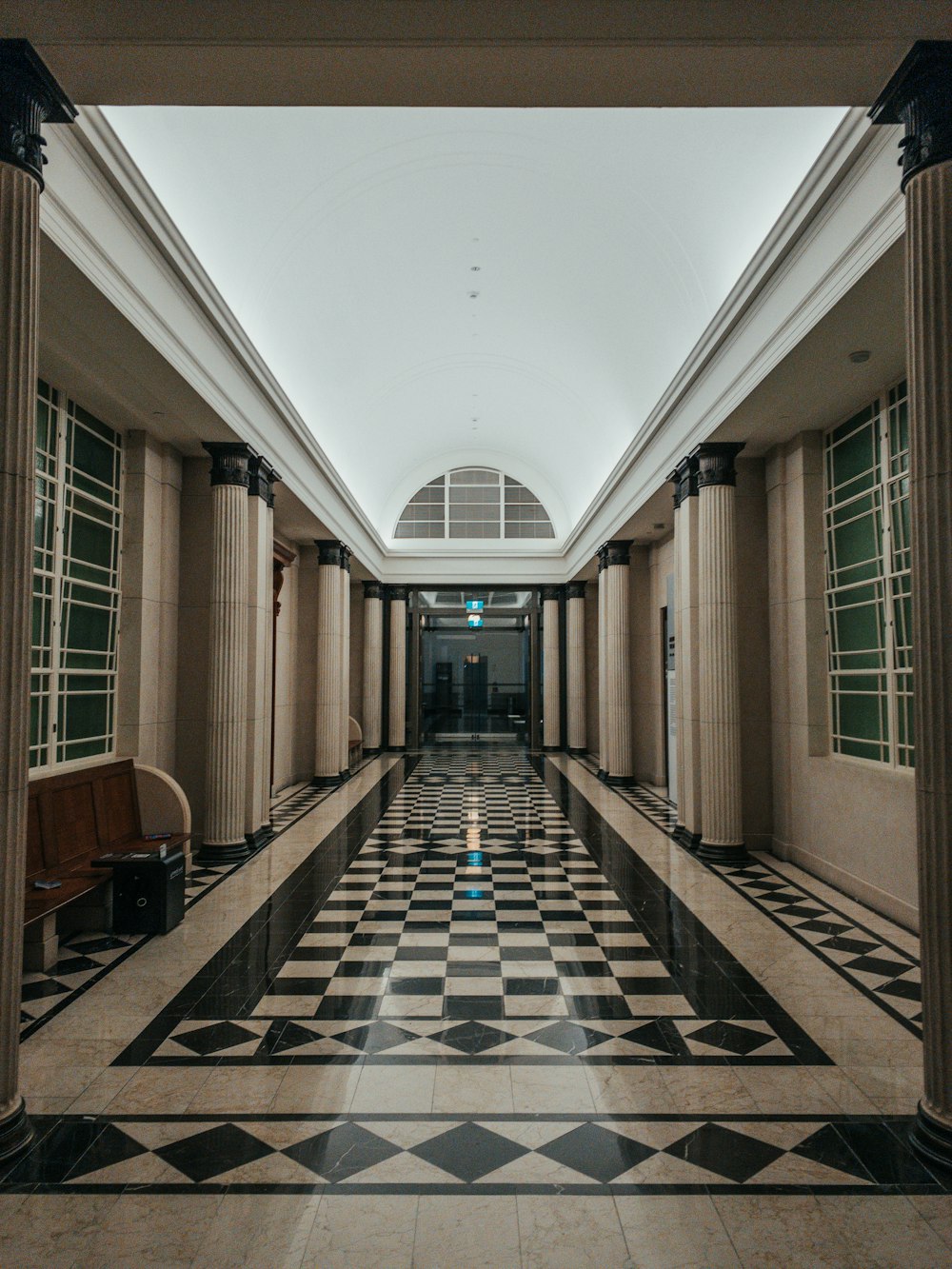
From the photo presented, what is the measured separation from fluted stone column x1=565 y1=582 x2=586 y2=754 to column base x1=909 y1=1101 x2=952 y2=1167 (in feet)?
52.3

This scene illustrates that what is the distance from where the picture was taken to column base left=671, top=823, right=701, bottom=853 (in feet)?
28.8

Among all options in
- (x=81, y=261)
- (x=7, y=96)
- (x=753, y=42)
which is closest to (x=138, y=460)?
(x=81, y=261)

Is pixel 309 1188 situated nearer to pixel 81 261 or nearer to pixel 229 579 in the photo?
pixel 81 261

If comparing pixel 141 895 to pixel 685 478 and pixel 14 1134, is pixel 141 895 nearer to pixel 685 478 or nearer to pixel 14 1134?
pixel 14 1134

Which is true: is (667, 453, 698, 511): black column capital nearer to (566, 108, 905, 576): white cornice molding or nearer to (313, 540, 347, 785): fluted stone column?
(566, 108, 905, 576): white cornice molding

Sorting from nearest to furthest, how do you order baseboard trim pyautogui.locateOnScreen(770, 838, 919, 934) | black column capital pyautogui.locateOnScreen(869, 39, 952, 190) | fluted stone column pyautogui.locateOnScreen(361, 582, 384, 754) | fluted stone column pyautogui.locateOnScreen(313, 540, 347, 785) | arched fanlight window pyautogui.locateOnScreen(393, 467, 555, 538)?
black column capital pyautogui.locateOnScreen(869, 39, 952, 190), baseboard trim pyautogui.locateOnScreen(770, 838, 919, 934), fluted stone column pyautogui.locateOnScreen(313, 540, 347, 785), fluted stone column pyautogui.locateOnScreen(361, 582, 384, 754), arched fanlight window pyautogui.locateOnScreen(393, 467, 555, 538)

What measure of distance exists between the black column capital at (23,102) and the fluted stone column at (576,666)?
16374 mm

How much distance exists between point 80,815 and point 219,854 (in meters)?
2.06

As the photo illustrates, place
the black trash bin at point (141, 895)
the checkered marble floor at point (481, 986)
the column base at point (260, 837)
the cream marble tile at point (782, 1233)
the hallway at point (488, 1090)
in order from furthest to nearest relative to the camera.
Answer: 1. the column base at point (260, 837)
2. the black trash bin at point (141, 895)
3. the checkered marble floor at point (481, 986)
4. the hallway at point (488, 1090)
5. the cream marble tile at point (782, 1233)

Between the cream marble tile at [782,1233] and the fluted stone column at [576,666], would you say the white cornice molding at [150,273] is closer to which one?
the cream marble tile at [782,1233]

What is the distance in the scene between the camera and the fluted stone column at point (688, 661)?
888 centimetres

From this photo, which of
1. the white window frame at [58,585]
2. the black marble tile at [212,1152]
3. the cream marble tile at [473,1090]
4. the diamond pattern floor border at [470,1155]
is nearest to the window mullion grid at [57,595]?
the white window frame at [58,585]

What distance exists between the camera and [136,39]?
3.39 meters

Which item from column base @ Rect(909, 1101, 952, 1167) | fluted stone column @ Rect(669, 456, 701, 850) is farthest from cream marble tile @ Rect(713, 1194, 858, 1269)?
fluted stone column @ Rect(669, 456, 701, 850)
